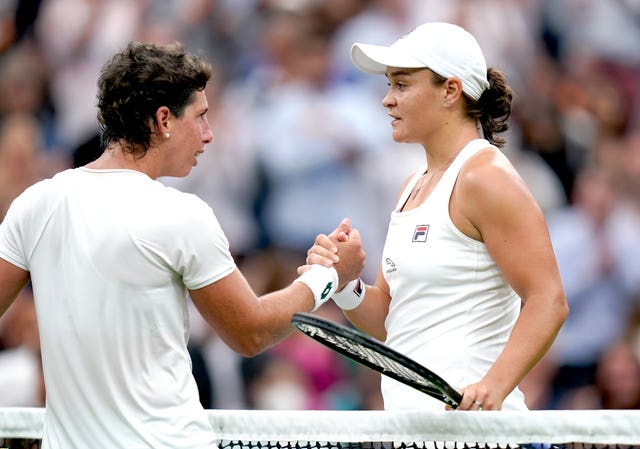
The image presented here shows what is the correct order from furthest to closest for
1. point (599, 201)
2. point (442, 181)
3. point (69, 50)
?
point (69, 50)
point (599, 201)
point (442, 181)

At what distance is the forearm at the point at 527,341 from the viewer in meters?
3.23

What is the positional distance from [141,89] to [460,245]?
1.05 metres

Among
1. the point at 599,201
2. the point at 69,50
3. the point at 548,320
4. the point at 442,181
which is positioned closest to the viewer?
the point at 548,320

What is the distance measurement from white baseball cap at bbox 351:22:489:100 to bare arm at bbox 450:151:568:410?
14.4 inches

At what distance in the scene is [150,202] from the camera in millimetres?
3000

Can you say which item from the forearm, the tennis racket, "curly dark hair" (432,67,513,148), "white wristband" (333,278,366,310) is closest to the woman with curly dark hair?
the tennis racket

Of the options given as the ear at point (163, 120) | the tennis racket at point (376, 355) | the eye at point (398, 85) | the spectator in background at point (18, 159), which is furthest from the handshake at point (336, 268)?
the spectator in background at point (18, 159)

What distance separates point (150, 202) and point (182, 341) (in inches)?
15.0

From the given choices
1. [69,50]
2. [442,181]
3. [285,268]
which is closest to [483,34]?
[285,268]

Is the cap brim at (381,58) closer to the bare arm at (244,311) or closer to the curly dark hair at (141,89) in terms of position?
the curly dark hair at (141,89)

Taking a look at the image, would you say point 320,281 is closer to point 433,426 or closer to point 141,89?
point 433,426

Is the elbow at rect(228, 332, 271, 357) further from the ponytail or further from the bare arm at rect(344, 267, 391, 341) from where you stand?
the ponytail

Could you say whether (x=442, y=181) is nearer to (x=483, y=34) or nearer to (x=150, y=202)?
(x=150, y=202)

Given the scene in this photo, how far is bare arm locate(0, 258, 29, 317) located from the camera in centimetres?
317
